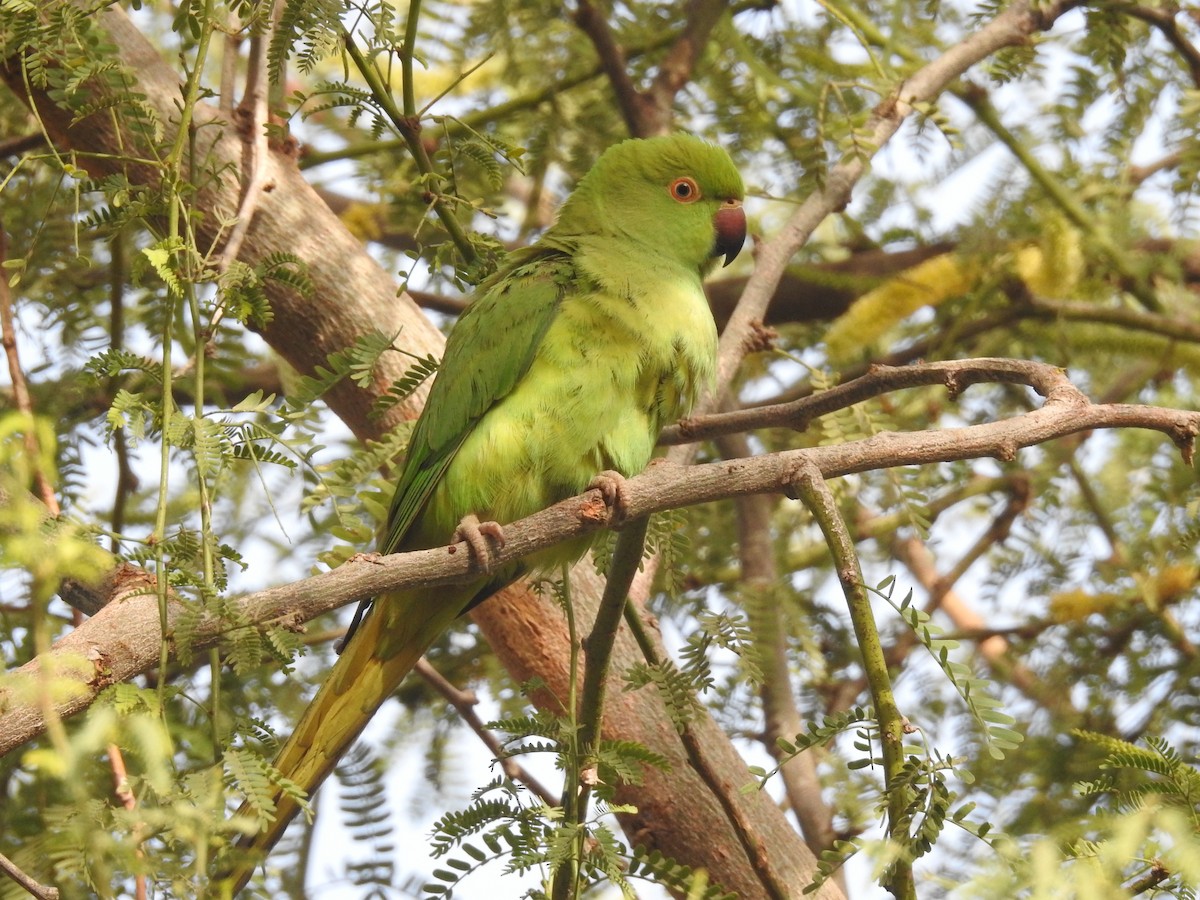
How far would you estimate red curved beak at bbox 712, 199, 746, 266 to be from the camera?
122 inches

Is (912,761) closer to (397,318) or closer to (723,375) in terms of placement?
(723,375)

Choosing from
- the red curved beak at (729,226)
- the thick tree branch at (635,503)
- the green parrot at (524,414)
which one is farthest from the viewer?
the red curved beak at (729,226)

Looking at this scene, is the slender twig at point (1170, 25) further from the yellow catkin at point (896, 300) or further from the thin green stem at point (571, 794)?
the thin green stem at point (571, 794)

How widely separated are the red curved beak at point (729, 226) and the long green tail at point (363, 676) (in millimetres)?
1119

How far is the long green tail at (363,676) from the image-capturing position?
2332 mm

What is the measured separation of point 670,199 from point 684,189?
5 centimetres

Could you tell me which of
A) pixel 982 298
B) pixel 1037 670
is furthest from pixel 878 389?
pixel 1037 670

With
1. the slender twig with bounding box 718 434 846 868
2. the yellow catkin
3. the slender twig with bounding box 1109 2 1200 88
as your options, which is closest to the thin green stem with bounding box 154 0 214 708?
the slender twig with bounding box 718 434 846 868

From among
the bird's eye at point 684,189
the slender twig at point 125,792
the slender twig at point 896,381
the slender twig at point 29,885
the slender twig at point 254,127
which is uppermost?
the bird's eye at point 684,189

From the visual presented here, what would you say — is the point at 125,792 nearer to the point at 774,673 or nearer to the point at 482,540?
the point at 482,540

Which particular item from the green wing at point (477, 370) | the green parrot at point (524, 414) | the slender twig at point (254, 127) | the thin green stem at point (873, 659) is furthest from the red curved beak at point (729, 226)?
the thin green stem at point (873, 659)

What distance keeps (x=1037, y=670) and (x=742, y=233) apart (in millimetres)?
1641

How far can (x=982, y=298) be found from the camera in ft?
11.9

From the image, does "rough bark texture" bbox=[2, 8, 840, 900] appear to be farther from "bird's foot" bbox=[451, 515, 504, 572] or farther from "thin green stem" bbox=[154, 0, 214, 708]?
"bird's foot" bbox=[451, 515, 504, 572]
